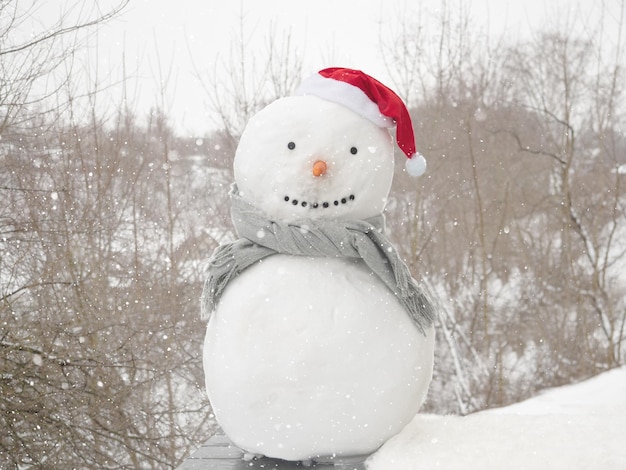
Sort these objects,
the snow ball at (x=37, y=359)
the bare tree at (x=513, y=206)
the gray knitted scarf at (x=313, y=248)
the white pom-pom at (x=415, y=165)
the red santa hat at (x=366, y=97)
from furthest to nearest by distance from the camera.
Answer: the bare tree at (x=513, y=206), the snow ball at (x=37, y=359), the white pom-pom at (x=415, y=165), the red santa hat at (x=366, y=97), the gray knitted scarf at (x=313, y=248)

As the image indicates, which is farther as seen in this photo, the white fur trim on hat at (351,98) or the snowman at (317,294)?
the white fur trim on hat at (351,98)

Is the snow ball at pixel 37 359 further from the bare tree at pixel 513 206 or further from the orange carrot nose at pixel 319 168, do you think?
the bare tree at pixel 513 206

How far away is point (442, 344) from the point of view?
24.7ft

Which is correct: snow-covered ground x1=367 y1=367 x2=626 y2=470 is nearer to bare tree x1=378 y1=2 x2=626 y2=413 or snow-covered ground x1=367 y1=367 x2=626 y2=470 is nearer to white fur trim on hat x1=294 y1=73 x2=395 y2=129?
white fur trim on hat x1=294 y1=73 x2=395 y2=129

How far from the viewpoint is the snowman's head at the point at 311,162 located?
1920mm

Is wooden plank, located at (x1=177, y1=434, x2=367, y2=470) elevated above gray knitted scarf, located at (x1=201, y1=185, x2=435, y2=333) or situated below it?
below

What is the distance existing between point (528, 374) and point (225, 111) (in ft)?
16.7

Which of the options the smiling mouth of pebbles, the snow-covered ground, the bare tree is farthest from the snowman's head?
the bare tree

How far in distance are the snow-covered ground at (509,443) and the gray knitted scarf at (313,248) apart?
0.39 meters

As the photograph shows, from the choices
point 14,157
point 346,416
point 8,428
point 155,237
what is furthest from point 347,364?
point 155,237

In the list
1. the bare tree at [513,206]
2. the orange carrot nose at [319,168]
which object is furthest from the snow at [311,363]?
the bare tree at [513,206]

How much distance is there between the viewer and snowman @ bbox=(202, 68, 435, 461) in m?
1.82

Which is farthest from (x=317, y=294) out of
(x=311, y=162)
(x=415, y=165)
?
(x=415, y=165)

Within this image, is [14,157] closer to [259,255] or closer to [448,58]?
[259,255]
